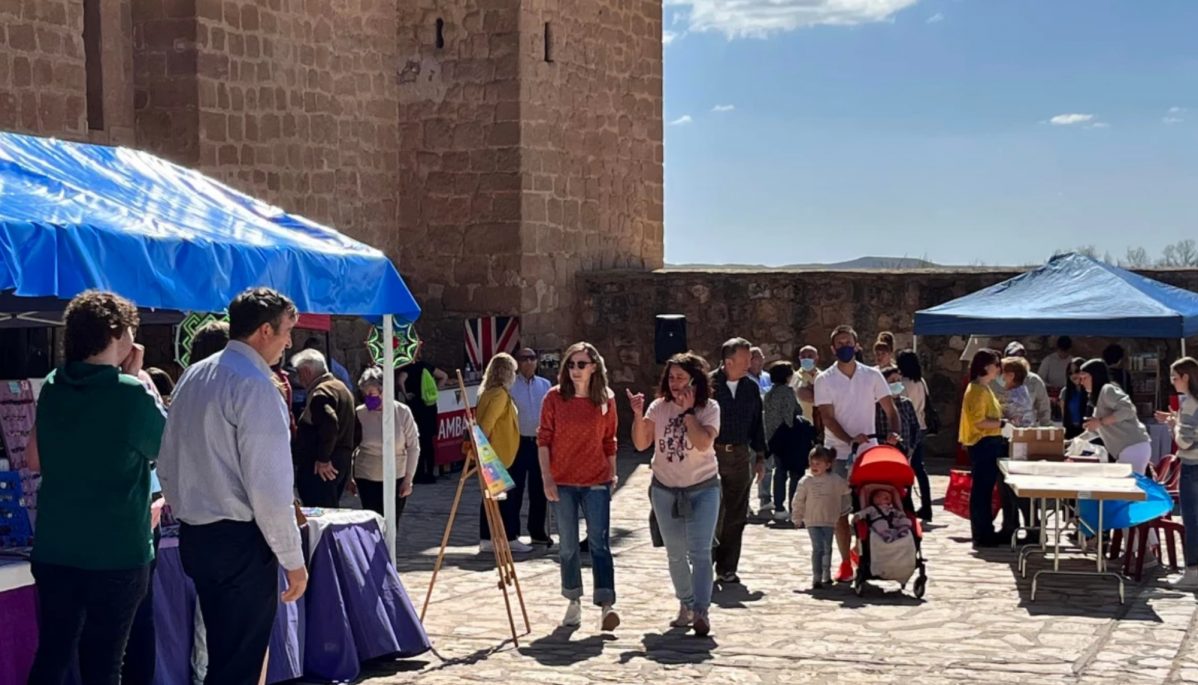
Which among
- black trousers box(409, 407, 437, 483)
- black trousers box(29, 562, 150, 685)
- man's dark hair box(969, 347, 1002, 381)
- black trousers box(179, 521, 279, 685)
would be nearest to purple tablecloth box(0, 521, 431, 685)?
black trousers box(29, 562, 150, 685)

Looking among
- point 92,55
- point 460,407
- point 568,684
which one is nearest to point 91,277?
point 568,684

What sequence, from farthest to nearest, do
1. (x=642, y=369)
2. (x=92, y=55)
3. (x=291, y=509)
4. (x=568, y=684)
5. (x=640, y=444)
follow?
(x=642, y=369) < (x=92, y=55) < (x=640, y=444) < (x=568, y=684) < (x=291, y=509)

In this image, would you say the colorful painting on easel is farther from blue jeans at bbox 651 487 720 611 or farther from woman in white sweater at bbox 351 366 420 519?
woman in white sweater at bbox 351 366 420 519

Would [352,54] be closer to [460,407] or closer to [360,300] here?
[460,407]

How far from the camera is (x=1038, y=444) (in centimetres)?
1102

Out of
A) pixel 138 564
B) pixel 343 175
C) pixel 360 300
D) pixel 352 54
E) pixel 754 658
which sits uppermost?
pixel 352 54

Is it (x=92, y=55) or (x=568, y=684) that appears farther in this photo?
(x=92, y=55)

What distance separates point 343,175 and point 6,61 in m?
4.89

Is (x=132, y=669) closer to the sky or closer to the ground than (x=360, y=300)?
closer to the ground

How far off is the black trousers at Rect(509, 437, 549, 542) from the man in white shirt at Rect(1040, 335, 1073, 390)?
21.1 feet

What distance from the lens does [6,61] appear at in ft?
42.1

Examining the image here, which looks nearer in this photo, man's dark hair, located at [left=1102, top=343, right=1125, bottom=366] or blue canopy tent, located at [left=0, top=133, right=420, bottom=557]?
blue canopy tent, located at [left=0, top=133, right=420, bottom=557]

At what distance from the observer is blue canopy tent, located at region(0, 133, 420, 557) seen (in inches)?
237

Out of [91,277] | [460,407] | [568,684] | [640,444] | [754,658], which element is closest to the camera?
[91,277]
